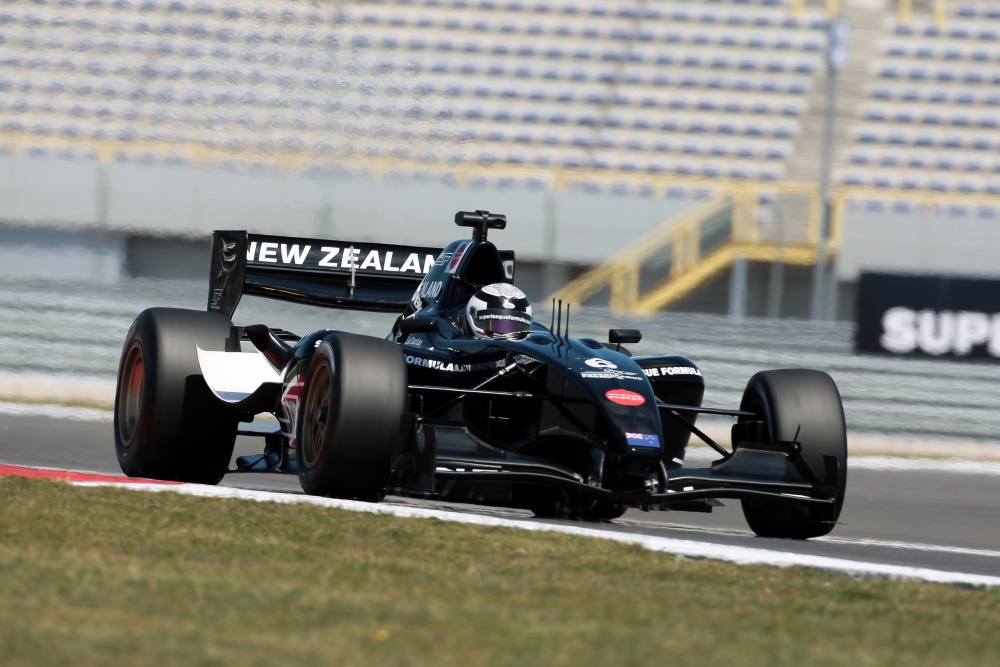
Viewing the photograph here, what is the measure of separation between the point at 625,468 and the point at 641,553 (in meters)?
0.88

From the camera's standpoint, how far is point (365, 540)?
17.7 ft

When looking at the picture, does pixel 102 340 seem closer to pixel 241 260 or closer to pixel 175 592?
pixel 241 260

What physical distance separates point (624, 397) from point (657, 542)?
2.79 feet

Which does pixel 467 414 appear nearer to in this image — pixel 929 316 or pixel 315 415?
pixel 315 415

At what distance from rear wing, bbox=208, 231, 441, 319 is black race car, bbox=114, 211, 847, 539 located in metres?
0.06

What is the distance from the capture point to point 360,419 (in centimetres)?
620

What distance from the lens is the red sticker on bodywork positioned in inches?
253

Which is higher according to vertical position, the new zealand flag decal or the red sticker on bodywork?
the red sticker on bodywork

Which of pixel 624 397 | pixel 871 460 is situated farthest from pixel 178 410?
pixel 871 460

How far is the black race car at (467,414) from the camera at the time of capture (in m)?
6.27

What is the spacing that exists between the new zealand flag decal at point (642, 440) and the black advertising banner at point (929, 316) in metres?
6.82

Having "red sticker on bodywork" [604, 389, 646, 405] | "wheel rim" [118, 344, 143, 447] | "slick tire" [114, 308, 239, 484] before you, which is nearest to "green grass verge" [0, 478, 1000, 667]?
"red sticker on bodywork" [604, 389, 646, 405]

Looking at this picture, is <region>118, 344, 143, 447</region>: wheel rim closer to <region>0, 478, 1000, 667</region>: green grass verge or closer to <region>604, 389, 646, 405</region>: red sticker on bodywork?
<region>0, 478, 1000, 667</region>: green grass verge

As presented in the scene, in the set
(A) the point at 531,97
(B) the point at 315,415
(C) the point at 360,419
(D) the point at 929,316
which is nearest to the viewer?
(C) the point at 360,419
